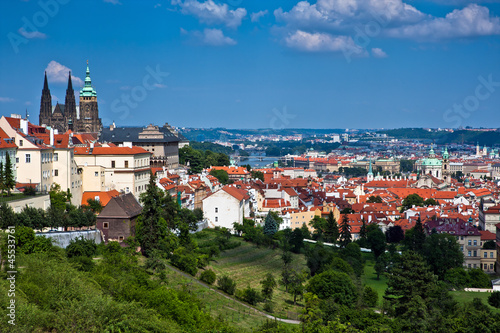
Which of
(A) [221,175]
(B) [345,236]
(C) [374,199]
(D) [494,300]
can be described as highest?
(A) [221,175]

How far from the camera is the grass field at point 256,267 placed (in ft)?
131

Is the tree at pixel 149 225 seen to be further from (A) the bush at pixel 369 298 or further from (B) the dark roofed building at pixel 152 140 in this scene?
(B) the dark roofed building at pixel 152 140

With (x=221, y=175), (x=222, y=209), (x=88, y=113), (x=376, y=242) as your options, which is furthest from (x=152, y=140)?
(x=88, y=113)

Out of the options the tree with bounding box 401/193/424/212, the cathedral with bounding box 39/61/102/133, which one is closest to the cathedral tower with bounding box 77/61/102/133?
the cathedral with bounding box 39/61/102/133

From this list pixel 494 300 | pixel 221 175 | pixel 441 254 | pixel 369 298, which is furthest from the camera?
pixel 221 175

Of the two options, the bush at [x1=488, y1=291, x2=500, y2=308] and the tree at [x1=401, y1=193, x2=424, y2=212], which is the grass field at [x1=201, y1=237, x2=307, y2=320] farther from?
the tree at [x1=401, y1=193, x2=424, y2=212]

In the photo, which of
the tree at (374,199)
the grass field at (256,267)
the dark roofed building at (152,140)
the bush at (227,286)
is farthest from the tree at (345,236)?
the tree at (374,199)

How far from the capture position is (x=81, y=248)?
32.8m

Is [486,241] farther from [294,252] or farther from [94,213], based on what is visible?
[94,213]

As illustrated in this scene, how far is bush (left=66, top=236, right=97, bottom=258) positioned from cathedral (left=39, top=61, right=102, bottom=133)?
85453mm

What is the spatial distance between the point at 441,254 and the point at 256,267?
1825 centimetres

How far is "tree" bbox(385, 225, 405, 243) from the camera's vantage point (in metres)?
73.2

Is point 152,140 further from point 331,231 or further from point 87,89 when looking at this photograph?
point 87,89

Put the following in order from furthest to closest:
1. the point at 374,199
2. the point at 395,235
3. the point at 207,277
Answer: the point at 374,199
the point at 395,235
the point at 207,277
